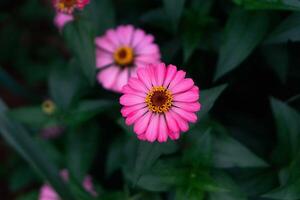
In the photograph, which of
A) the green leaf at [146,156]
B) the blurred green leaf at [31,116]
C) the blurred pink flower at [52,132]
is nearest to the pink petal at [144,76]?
the green leaf at [146,156]

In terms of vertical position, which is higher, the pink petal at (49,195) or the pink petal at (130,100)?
the pink petal at (130,100)

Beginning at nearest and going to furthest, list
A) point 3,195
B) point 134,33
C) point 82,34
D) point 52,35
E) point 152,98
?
point 152,98 → point 82,34 → point 134,33 → point 3,195 → point 52,35

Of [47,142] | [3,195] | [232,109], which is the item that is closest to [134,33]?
[232,109]

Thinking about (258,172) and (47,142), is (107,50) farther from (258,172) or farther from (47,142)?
(258,172)

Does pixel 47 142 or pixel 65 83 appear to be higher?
pixel 65 83

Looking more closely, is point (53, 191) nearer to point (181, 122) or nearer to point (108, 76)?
point (108, 76)

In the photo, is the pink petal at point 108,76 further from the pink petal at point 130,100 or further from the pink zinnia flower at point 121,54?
the pink petal at point 130,100

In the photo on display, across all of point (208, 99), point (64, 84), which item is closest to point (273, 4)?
point (208, 99)
